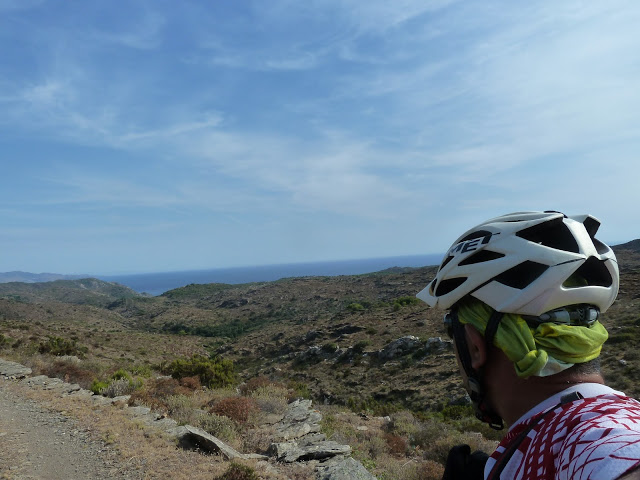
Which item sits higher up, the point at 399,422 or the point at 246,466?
the point at 246,466

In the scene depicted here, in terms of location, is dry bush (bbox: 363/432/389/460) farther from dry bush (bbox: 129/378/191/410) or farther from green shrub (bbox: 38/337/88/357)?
green shrub (bbox: 38/337/88/357)

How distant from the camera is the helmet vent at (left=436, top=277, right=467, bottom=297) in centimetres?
213

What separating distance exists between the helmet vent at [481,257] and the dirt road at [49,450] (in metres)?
7.96

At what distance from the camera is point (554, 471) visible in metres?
1.29

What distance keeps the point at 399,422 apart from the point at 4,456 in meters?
Answer: 10.3

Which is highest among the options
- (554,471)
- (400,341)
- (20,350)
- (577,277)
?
(577,277)

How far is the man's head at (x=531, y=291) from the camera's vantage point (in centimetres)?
168

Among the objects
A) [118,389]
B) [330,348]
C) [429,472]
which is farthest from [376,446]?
[330,348]

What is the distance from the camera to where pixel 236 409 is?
10938 millimetres

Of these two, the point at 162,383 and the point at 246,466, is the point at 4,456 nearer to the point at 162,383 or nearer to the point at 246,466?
the point at 246,466

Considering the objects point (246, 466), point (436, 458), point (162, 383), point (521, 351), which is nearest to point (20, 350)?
point (162, 383)

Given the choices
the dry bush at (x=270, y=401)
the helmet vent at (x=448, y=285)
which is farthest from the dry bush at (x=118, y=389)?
the helmet vent at (x=448, y=285)

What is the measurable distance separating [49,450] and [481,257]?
33.3ft

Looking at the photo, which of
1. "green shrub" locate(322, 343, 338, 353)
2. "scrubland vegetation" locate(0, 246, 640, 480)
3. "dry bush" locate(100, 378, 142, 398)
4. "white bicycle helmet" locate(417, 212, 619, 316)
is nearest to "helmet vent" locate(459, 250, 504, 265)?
"white bicycle helmet" locate(417, 212, 619, 316)
